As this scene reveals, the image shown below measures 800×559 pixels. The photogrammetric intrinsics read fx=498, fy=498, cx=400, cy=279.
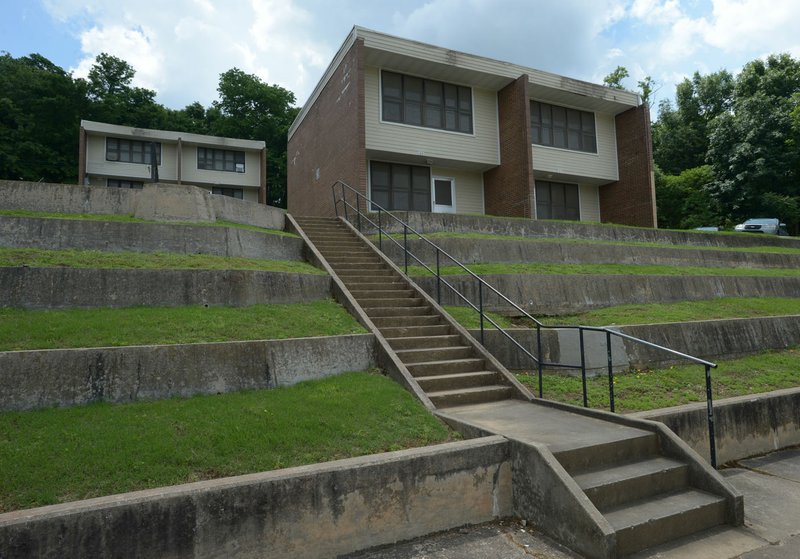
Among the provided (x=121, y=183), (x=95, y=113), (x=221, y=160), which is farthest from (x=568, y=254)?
(x=95, y=113)

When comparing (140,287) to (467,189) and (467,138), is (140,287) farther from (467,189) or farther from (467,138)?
(467,189)

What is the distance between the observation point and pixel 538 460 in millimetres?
4754

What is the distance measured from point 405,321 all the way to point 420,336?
44cm

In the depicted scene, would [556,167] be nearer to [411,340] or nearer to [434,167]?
[434,167]

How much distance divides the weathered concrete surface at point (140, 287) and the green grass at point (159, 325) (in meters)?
0.20

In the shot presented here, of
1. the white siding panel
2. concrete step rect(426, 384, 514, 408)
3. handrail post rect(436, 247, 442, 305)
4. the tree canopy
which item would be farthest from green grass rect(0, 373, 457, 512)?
the tree canopy

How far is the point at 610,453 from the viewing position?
5.27m

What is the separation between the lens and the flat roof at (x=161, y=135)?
29.5 m

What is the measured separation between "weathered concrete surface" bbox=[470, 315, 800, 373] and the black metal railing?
7.5 inches

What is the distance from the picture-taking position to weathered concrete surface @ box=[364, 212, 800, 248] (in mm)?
14146

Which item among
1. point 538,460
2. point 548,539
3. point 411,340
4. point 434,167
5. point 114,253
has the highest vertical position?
point 434,167

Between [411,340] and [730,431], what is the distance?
15.3 feet

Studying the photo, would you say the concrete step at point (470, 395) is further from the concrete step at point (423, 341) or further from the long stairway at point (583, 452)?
the concrete step at point (423, 341)

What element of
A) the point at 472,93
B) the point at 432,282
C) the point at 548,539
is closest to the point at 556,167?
the point at 472,93
